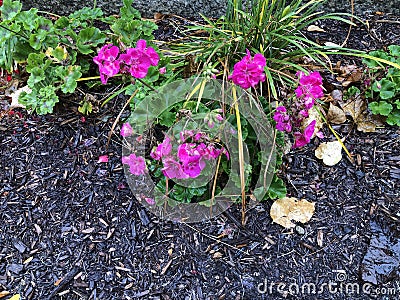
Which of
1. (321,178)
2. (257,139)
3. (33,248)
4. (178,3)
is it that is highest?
(178,3)

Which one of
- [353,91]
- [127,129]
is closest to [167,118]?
[127,129]

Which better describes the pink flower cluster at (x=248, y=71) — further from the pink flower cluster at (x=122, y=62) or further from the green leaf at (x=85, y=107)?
the green leaf at (x=85, y=107)

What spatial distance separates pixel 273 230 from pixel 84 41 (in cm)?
137

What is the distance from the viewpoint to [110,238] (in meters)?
2.13

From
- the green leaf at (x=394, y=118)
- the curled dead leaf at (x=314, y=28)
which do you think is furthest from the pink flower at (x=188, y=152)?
the curled dead leaf at (x=314, y=28)

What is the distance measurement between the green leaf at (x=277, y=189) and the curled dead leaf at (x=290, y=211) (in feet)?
0.22

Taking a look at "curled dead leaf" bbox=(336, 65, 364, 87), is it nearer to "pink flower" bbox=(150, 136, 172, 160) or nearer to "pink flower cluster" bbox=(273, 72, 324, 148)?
"pink flower cluster" bbox=(273, 72, 324, 148)

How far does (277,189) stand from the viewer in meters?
2.16

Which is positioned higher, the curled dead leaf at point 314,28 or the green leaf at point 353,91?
the curled dead leaf at point 314,28

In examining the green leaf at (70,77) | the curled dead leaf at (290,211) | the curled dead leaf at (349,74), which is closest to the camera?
the curled dead leaf at (290,211)

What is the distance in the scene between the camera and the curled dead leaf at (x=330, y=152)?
7.66 ft

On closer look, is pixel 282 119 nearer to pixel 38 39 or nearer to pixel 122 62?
pixel 122 62

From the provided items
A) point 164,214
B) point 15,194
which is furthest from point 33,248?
point 164,214

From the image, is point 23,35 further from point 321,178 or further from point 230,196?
point 321,178
